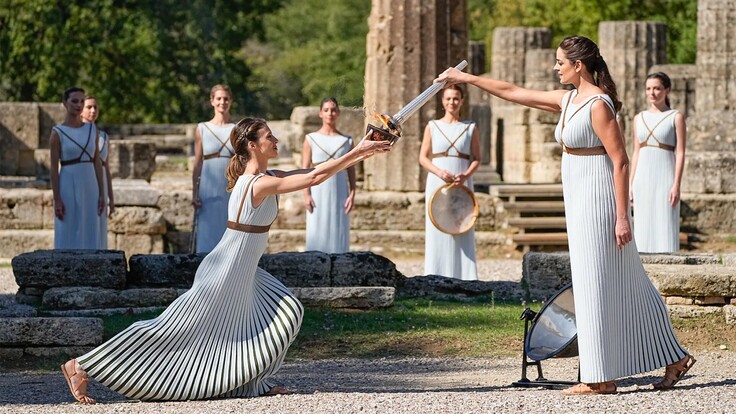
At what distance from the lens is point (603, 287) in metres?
7.36

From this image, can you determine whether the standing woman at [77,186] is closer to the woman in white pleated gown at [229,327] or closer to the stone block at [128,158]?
the woman in white pleated gown at [229,327]

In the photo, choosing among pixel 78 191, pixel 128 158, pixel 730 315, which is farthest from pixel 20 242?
pixel 730 315

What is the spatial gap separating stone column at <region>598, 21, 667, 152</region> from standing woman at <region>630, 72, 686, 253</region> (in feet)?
53.1

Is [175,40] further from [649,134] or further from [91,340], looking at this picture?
[91,340]

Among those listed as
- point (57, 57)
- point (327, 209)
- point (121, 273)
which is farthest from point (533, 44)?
point (121, 273)

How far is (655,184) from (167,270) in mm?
4319

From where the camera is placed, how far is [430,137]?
12.8 m

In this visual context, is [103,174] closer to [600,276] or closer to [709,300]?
[709,300]

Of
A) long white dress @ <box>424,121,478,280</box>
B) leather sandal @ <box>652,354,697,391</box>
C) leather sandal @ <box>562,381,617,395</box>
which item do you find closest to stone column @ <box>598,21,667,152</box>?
long white dress @ <box>424,121,478,280</box>

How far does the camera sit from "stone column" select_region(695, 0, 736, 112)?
2559 cm

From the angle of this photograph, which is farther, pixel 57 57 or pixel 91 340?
pixel 57 57

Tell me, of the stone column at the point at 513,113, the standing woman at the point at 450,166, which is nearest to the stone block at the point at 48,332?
the standing woman at the point at 450,166

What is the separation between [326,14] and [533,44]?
2528 centimetres

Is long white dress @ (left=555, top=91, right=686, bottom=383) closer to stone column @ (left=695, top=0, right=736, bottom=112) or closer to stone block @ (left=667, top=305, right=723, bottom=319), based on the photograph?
stone block @ (left=667, top=305, right=723, bottom=319)
